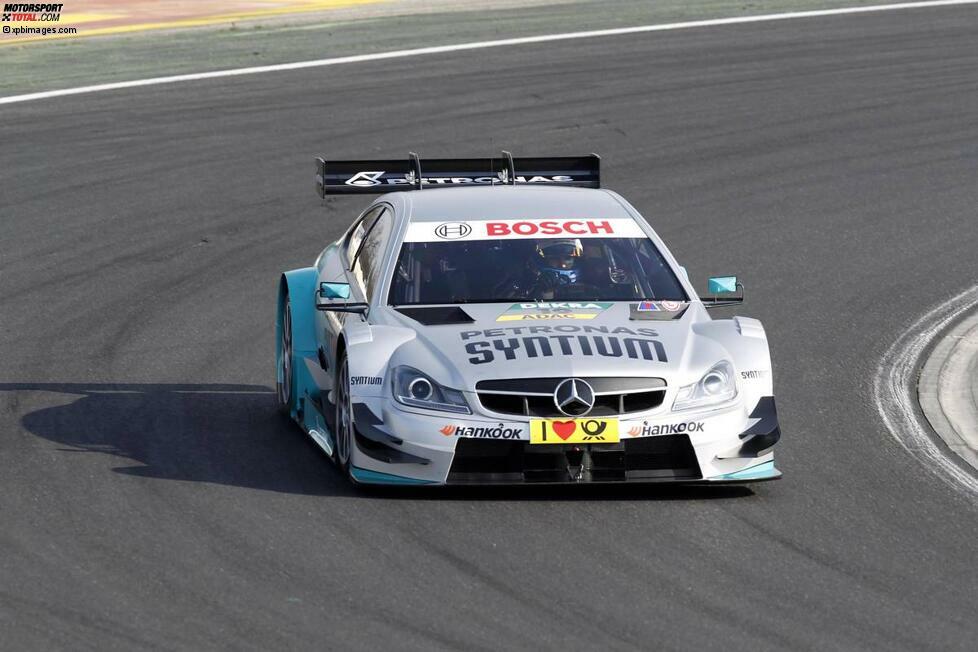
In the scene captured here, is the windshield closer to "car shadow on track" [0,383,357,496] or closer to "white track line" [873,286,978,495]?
"car shadow on track" [0,383,357,496]

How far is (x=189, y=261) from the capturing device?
49.9 ft

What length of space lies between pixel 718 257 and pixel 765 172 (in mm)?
3081

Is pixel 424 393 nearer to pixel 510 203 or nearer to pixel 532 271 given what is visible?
pixel 532 271

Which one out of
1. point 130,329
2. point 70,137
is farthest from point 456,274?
point 70,137

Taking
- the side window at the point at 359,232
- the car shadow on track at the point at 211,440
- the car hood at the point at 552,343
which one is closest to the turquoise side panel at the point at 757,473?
the car shadow on track at the point at 211,440

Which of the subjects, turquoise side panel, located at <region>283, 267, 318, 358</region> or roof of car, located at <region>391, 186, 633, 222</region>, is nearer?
roof of car, located at <region>391, 186, 633, 222</region>

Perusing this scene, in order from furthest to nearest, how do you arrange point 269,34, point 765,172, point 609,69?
point 269,34
point 609,69
point 765,172

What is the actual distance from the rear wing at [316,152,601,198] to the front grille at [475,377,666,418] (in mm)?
3270

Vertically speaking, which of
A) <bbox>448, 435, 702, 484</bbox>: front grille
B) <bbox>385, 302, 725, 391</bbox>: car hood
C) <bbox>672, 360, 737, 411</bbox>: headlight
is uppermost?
<bbox>385, 302, 725, 391</bbox>: car hood

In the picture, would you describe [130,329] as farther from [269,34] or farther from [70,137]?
[269,34]

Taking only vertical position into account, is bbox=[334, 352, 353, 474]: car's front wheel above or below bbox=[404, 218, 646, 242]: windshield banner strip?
below

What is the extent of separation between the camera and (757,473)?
877 cm

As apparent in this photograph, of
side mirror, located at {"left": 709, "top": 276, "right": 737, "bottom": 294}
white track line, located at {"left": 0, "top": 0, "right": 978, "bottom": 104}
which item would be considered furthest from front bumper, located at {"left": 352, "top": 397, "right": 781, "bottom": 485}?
white track line, located at {"left": 0, "top": 0, "right": 978, "bottom": 104}

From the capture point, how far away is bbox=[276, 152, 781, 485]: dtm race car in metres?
8.47
